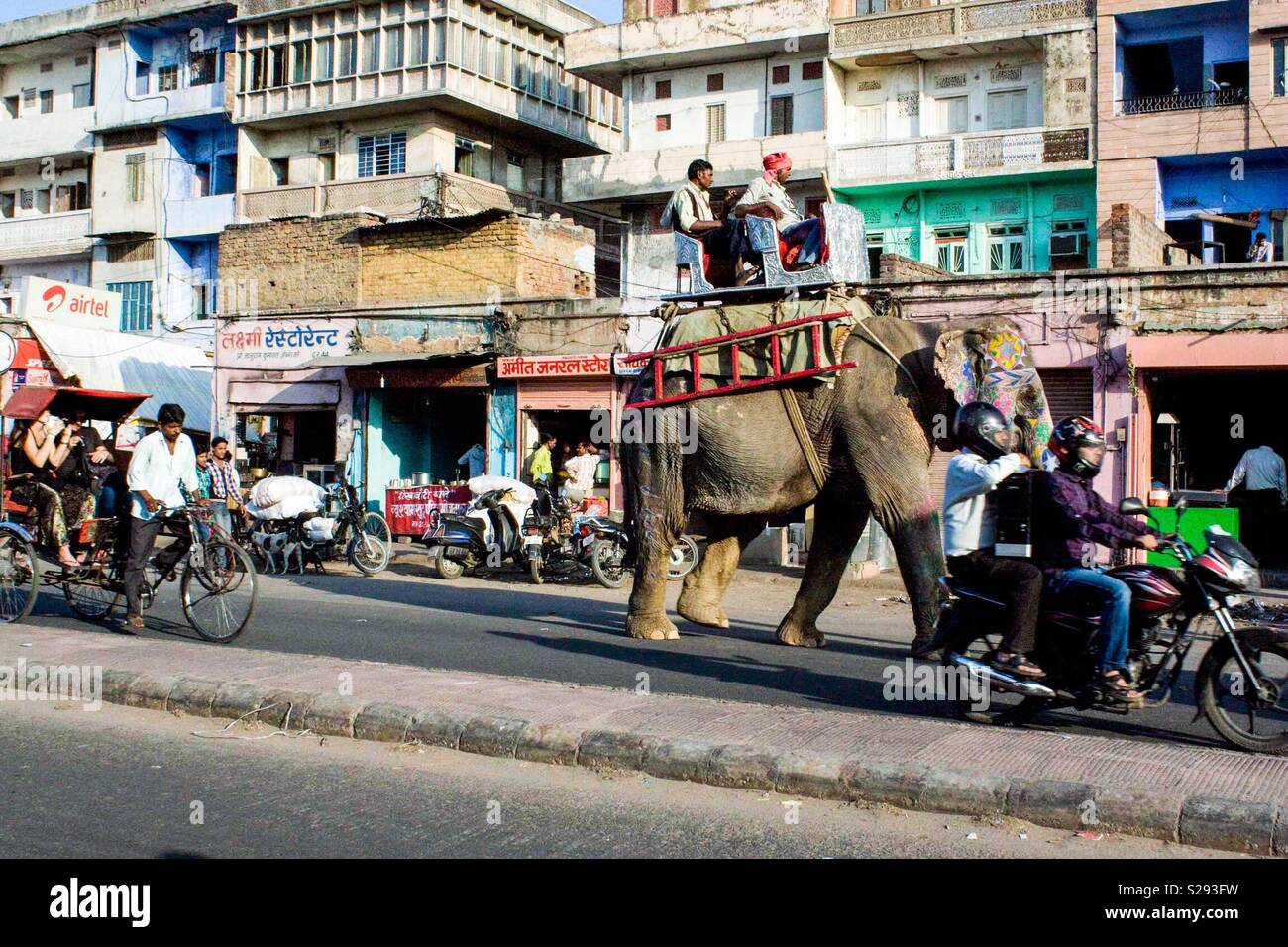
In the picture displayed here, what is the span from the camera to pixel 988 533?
6.85 meters

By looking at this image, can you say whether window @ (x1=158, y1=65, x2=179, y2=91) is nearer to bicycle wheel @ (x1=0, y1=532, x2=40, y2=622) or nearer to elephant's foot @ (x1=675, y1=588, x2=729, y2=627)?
bicycle wheel @ (x1=0, y1=532, x2=40, y2=622)

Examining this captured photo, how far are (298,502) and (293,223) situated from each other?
14.2 m

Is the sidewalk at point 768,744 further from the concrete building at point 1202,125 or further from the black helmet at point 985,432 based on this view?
the concrete building at point 1202,125

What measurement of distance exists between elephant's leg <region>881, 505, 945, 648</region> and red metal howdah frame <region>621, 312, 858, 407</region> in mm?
1212

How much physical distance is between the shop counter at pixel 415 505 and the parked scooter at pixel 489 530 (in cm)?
535

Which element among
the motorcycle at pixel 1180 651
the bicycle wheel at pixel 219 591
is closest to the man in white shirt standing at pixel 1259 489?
the motorcycle at pixel 1180 651

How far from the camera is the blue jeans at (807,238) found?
31.9ft

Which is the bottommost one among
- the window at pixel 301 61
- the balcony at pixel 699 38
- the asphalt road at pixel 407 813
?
the asphalt road at pixel 407 813

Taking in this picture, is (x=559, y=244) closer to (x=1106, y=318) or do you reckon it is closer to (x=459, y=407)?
(x=459, y=407)

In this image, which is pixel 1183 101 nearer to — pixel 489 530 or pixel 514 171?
pixel 514 171

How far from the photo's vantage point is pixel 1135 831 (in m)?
5.07

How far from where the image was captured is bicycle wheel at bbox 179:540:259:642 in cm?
999

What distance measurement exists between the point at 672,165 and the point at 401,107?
7.89 meters
